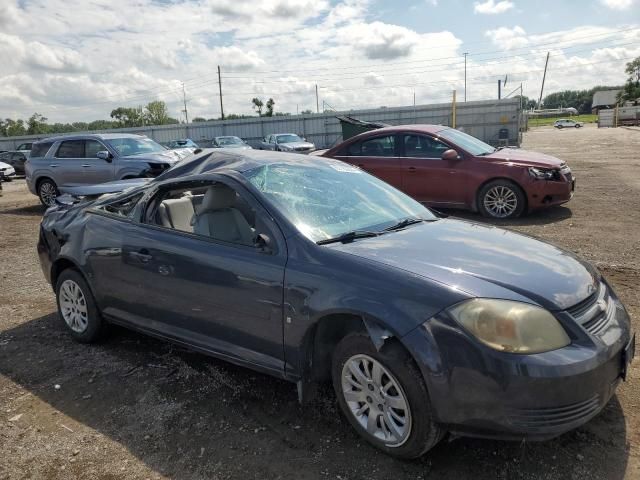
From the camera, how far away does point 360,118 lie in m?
30.4

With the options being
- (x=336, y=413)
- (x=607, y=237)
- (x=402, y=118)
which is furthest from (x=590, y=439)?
(x=402, y=118)

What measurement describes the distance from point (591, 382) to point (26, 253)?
7917 mm

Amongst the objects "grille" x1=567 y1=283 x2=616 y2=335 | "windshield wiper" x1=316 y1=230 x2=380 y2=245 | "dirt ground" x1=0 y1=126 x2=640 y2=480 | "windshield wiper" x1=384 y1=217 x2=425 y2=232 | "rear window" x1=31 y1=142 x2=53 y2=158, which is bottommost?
"dirt ground" x1=0 y1=126 x2=640 y2=480

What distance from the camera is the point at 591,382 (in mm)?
2365

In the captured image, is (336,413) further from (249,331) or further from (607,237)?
(607,237)

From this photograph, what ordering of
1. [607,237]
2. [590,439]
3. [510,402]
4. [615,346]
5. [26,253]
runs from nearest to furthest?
1. [510,402]
2. [615,346]
3. [590,439]
4. [607,237]
5. [26,253]

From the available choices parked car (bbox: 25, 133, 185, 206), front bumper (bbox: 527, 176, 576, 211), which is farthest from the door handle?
parked car (bbox: 25, 133, 185, 206)

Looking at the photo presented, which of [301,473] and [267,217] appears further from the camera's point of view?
[267,217]

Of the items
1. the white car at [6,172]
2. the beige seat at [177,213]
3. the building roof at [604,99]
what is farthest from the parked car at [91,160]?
the building roof at [604,99]

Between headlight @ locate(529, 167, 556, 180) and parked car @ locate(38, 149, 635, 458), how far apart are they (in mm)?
4874

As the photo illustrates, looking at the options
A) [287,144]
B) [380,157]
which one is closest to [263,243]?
[380,157]

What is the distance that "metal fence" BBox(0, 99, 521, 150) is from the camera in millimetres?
26766

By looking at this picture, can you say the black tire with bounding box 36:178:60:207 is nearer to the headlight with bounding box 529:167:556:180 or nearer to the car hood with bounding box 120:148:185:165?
the car hood with bounding box 120:148:185:165

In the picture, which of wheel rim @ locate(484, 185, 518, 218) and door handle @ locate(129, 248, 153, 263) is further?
wheel rim @ locate(484, 185, 518, 218)
